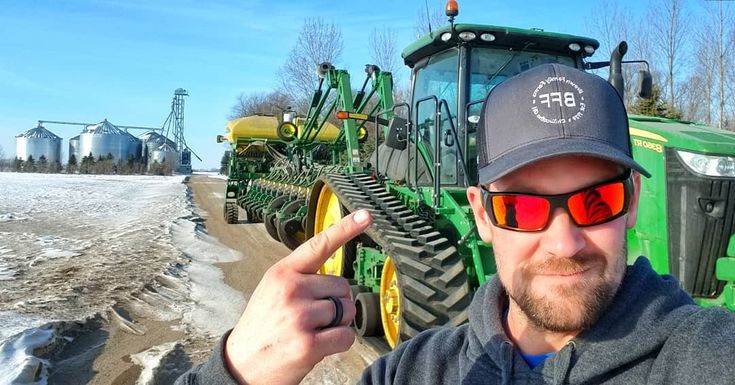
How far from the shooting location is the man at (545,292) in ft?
3.86

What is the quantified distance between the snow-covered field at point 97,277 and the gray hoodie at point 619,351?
350 centimetres

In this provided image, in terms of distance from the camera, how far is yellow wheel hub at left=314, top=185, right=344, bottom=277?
645 cm

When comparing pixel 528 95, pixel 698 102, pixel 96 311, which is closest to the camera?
pixel 528 95

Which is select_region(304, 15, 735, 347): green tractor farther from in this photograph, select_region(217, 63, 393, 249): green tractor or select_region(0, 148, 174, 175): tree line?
select_region(0, 148, 174, 175): tree line

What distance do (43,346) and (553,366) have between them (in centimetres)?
462

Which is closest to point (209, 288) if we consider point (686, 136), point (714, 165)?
point (686, 136)

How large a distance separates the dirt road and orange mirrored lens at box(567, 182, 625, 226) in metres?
3.42

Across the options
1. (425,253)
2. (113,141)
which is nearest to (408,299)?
(425,253)

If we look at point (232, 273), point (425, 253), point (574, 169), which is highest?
point (574, 169)

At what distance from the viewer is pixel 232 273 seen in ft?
27.7

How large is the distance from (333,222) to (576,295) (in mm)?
5255

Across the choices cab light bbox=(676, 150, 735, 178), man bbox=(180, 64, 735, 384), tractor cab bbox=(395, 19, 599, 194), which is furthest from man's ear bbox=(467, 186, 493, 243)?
tractor cab bbox=(395, 19, 599, 194)

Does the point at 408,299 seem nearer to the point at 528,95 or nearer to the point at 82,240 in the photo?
the point at 528,95

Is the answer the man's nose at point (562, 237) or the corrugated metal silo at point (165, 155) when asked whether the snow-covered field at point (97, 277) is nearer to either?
the man's nose at point (562, 237)
